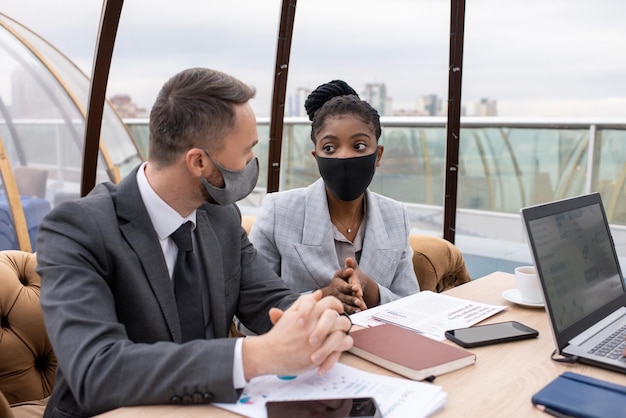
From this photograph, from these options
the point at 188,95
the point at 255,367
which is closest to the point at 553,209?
the point at 255,367

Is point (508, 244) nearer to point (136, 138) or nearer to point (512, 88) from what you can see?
point (512, 88)

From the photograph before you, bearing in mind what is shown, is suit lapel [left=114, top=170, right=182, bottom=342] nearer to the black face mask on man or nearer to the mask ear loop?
the black face mask on man

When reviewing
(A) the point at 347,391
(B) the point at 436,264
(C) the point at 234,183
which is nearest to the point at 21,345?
(C) the point at 234,183

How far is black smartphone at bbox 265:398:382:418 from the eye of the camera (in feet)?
3.25

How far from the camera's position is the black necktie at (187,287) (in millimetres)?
1397

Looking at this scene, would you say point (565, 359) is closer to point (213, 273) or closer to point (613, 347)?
point (613, 347)

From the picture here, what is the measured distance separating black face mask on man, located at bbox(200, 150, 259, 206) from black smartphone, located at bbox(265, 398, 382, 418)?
21.5 inches

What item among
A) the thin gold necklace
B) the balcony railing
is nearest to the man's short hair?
the thin gold necklace

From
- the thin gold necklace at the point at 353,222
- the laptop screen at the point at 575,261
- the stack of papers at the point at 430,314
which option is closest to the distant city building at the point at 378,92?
the thin gold necklace at the point at 353,222

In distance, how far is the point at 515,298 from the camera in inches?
71.5

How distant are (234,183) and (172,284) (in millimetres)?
288

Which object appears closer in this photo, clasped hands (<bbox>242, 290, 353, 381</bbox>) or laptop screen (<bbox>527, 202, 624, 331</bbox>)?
clasped hands (<bbox>242, 290, 353, 381</bbox>)

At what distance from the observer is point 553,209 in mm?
1381

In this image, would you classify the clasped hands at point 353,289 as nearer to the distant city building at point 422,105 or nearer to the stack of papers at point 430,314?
the stack of papers at point 430,314
